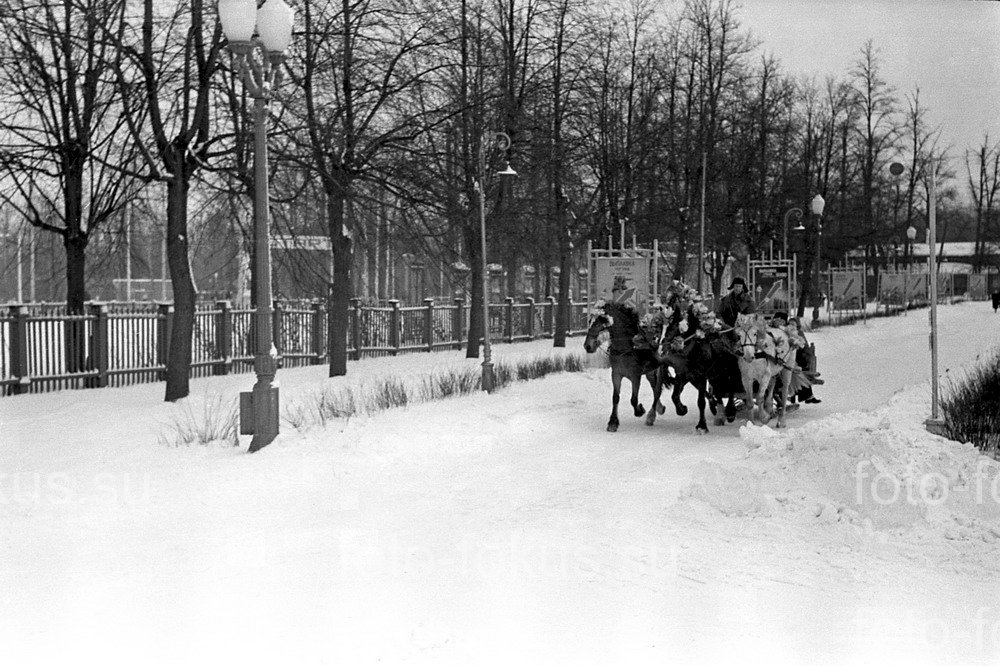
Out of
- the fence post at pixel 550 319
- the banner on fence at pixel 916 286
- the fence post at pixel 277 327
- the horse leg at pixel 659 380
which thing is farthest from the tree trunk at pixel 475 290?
the banner on fence at pixel 916 286

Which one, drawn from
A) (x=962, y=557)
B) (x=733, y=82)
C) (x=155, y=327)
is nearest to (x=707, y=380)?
(x=962, y=557)

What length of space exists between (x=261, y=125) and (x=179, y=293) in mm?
7865

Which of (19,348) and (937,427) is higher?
(19,348)

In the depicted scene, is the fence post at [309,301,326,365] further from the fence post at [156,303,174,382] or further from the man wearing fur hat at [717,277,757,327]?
the man wearing fur hat at [717,277,757,327]

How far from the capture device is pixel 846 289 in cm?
5569

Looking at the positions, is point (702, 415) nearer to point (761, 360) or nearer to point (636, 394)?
point (761, 360)

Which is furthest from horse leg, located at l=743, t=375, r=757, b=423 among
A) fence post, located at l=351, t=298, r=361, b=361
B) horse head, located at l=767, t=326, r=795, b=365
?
fence post, located at l=351, t=298, r=361, b=361

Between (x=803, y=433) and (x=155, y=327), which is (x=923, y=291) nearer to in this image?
(x=155, y=327)

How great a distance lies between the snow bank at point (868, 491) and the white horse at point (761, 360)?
423 cm

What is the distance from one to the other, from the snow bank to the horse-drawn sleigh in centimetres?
431

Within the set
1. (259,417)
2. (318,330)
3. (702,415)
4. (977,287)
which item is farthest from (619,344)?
(977,287)

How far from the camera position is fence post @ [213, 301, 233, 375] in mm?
24641

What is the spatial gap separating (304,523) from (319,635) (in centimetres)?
293

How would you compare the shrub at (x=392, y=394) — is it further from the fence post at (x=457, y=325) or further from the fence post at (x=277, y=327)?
the fence post at (x=457, y=325)
